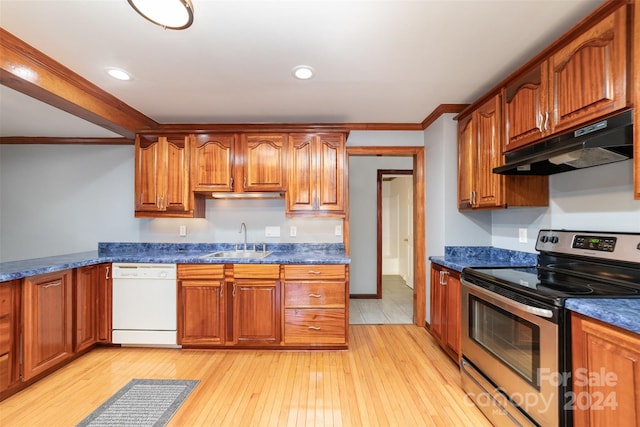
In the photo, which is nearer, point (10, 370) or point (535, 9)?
point (535, 9)

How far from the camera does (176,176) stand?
9.74ft

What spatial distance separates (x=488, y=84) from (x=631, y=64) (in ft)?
3.77

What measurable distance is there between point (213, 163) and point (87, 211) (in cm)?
180

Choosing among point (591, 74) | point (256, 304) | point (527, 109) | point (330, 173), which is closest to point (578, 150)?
point (591, 74)

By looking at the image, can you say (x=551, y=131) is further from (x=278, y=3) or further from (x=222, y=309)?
(x=222, y=309)

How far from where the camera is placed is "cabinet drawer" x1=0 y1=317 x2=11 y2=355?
1.94 metres

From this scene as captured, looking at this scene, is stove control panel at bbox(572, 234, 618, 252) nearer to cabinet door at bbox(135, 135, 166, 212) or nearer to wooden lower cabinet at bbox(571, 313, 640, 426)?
wooden lower cabinet at bbox(571, 313, 640, 426)

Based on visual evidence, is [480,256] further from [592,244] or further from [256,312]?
[256,312]

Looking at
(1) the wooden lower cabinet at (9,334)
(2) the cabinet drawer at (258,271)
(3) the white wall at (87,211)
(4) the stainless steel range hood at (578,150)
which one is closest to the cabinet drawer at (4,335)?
(1) the wooden lower cabinet at (9,334)

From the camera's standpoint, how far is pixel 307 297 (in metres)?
2.70

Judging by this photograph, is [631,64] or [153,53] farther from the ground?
[153,53]

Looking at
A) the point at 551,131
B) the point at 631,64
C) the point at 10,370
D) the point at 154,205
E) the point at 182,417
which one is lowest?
the point at 182,417

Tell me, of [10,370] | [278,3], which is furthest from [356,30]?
[10,370]

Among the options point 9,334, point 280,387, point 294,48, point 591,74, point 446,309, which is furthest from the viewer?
point 446,309
